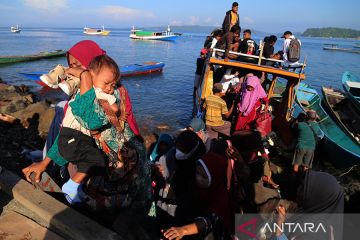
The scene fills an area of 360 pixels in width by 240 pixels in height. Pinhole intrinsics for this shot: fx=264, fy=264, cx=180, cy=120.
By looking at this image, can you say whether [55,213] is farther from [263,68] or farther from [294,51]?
[294,51]

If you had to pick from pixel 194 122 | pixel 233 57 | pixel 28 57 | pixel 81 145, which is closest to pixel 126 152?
pixel 81 145

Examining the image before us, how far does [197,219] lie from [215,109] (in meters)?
4.53

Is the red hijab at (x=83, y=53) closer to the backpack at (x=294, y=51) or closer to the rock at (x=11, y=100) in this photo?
the backpack at (x=294, y=51)

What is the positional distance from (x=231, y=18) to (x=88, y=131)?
807cm

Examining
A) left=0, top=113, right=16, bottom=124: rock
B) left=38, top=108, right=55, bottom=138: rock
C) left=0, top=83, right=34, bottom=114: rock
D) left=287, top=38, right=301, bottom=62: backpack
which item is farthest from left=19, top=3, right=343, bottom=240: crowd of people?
left=0, top=83, right=34, bottom=114: rock

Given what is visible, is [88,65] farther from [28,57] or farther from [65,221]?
[28,57]

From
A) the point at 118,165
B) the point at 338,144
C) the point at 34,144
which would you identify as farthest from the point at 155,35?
the point at 118,165

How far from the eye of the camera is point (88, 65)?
2.16 m

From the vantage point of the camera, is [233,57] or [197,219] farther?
[233,57]

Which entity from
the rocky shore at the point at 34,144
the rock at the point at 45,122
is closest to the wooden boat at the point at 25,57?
the rocky shore at the point at 34,144

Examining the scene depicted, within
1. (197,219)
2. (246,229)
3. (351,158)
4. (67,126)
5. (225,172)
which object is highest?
(67,126)

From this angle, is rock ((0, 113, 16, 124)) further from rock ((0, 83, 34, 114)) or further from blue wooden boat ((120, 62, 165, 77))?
blue wooden boat ((120, 62, 165, 77))

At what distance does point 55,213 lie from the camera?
2719mm

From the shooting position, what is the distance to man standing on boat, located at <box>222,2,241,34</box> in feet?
29.2
